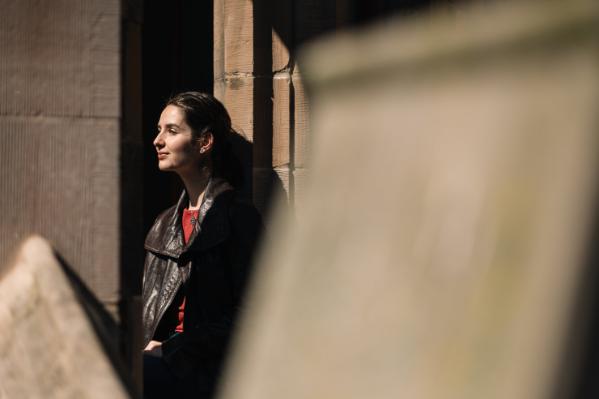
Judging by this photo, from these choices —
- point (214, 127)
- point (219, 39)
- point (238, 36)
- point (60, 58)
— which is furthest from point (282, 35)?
point (60, 58)

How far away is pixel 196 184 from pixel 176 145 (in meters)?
0.19

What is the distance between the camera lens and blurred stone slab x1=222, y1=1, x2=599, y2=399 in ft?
2.75

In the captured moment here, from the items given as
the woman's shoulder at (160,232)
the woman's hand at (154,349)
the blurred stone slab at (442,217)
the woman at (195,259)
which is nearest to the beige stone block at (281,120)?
the woman at (195,259)

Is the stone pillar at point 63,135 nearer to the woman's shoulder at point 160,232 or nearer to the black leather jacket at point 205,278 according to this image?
the black leather jacket at point 205,278

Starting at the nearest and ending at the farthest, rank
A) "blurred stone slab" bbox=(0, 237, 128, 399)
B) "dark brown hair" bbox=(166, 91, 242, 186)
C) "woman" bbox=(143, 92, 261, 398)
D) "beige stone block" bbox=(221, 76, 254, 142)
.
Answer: "blurred stone slab" bbox=(0, 237, 128, 399)
"woman" bbox=(143, 92, 261, 398)
"dark brown hair" bbox=(166, 91, 242, 186)
"beige stone block" bbox=(221, 76, 254, 142)

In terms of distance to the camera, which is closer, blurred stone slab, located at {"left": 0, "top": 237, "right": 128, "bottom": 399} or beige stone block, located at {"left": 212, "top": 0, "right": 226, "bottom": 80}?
blurred stone slab, located at {"left": 0, "top": 237, "right": 128, "bottom": 399}

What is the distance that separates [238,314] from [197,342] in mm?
208

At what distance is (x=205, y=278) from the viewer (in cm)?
382

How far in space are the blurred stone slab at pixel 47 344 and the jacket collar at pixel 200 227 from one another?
70.5 inches

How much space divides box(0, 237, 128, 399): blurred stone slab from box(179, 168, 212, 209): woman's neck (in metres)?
2.08

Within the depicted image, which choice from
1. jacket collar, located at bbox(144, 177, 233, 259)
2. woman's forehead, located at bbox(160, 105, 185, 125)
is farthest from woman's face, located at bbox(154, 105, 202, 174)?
jacket collar, located at bbox(144, 177, 233, 259)

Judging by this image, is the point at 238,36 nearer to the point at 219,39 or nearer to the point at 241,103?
the point at 219,39

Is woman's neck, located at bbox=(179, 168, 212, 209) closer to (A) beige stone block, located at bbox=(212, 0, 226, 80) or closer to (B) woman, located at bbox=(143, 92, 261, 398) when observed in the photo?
(B) woman, located at bbox=(143, 92, 261, 398)

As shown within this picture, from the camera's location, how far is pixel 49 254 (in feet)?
7.10
